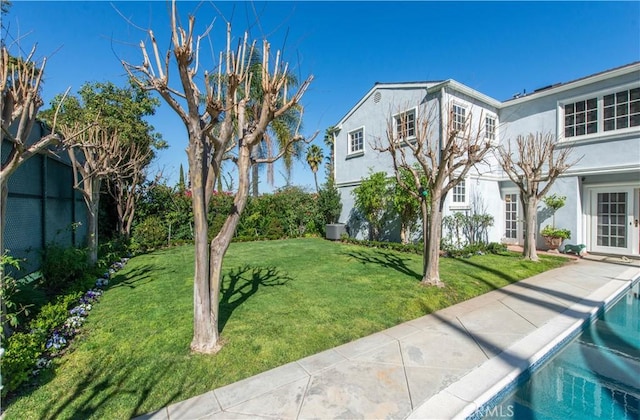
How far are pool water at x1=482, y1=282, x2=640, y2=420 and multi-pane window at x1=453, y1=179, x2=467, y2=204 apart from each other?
7367mm

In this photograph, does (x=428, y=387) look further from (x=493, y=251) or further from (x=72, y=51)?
(x=493, y=251)

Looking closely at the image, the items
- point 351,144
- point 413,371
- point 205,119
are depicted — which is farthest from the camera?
point 351,144

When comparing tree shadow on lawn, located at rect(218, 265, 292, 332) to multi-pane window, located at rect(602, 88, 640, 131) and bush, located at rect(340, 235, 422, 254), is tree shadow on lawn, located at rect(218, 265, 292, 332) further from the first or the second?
multi-pane window, located at rect(602, 88, 640, 131)

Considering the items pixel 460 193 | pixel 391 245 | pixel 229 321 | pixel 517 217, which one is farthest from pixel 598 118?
pixel 229 321

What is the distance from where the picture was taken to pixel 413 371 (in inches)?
129

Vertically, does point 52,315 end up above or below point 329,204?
below

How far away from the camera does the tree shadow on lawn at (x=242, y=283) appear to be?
5.06 m

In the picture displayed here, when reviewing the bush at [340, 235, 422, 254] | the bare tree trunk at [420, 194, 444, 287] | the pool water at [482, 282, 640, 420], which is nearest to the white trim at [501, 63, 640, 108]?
the bush at [340, 235, 422, 254]

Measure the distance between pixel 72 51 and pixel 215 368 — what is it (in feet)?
17.6

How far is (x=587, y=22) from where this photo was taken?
8.00 m

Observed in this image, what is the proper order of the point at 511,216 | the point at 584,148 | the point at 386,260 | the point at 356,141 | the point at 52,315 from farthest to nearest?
the point at 356,141 → the point at 511,216 → the point at 584,148 → the point at 386,260 → the point at 52,315

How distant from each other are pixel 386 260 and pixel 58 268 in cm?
843

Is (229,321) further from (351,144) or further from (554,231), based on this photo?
(554,231)

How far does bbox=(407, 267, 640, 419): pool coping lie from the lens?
267 centimetres
